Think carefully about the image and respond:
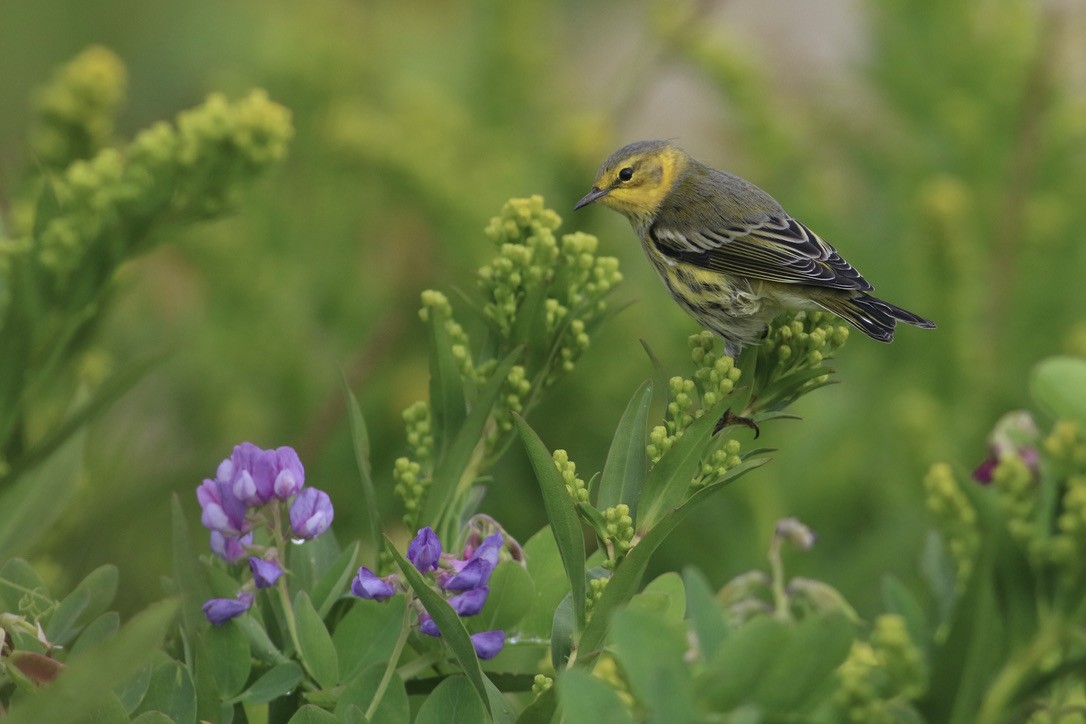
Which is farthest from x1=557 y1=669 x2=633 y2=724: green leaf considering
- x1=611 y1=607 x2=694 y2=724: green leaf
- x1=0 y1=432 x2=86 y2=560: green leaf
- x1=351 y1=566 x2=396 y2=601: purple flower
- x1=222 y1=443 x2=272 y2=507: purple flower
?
x1=0 y1=432 x2=86 y2=560: green leaf

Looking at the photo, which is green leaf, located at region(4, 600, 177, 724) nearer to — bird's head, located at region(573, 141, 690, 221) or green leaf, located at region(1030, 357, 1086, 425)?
green leaf, located at region(1030, 357, 1086, 425)

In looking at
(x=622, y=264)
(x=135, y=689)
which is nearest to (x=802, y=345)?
(x=135, y=689)

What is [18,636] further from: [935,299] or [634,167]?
[935,299]

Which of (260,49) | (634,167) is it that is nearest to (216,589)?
(634,167)

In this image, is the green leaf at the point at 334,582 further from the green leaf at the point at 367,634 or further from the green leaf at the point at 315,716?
the green leaf at the point at 315,716

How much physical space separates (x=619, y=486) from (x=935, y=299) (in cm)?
172

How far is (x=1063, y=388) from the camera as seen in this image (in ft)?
3.73

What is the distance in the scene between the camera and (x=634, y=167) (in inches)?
91.7

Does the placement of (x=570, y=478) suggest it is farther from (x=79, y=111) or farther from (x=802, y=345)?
(x=79, y=111)

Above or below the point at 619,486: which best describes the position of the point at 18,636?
below

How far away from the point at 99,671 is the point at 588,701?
0.98 ft

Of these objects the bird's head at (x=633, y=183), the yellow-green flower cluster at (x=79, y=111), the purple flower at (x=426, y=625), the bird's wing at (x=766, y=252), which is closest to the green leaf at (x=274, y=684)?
the purple flower at (x=426, y=625)

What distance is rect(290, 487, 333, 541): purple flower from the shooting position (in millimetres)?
1092

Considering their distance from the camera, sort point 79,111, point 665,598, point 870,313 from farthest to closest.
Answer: point 79,111
point 870,313
point 665,598
